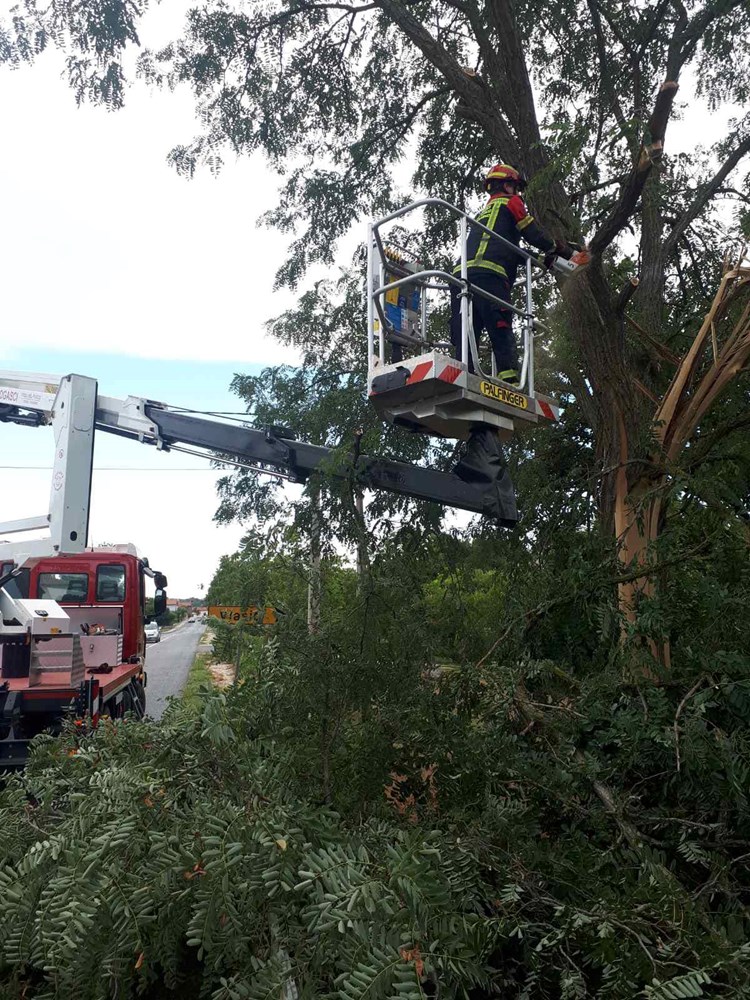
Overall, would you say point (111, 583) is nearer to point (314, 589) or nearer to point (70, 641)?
point (70, 641)

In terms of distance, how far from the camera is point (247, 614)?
4066mm

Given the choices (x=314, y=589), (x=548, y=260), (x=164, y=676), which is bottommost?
(x=164, y=676)

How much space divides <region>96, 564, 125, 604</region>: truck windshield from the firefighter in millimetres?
7089

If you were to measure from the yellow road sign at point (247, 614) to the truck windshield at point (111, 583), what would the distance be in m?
7.36

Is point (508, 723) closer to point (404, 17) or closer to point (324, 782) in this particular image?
point (324, 782)

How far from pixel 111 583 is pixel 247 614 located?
7.68 m

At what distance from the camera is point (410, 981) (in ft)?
6.99

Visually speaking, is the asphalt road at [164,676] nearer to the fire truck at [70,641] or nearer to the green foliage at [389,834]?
the fire truck at [70,641]

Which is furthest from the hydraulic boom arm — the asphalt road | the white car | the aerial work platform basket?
the asphalt road

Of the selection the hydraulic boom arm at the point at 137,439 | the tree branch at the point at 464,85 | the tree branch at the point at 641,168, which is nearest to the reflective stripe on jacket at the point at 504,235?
the tree branch at the point at 641,168

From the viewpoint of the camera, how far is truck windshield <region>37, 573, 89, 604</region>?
1102cm

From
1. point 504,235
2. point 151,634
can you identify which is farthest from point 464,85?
point 151,634

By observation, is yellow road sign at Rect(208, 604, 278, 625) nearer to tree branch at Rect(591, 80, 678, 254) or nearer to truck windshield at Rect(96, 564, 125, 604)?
tree branch at Rect(591, 80, 678, 254)

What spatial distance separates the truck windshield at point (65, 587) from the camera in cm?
1102
